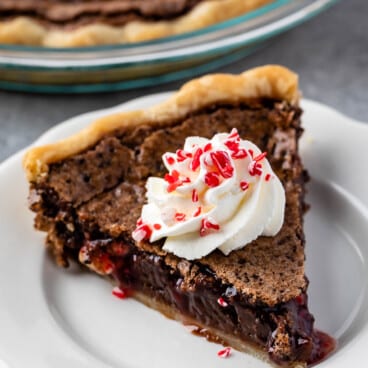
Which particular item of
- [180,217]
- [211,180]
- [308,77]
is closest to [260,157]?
[211,180]

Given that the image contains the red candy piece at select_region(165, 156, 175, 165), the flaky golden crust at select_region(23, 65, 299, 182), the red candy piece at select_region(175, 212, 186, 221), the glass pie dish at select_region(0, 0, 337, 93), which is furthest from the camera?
the glass pie dish at select_region(0, 0, 337, 93)

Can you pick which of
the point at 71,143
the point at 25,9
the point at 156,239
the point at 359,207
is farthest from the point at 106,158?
the point at 25,9

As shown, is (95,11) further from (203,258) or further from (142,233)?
(203,258)

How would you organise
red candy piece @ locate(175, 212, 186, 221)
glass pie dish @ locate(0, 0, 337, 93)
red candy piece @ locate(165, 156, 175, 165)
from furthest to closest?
1. glass pie dish @ locate(0, 0, 337, 93)
2. red candy piece @ locate(165, 156, 175, 165)
3. red candy piece @ locate(175, 212, 186, 221)

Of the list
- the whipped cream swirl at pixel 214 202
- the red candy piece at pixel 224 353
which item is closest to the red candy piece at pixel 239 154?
the whipped cream swirl at pixel 214 202

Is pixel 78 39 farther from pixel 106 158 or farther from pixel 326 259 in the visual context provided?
pixel 326 259

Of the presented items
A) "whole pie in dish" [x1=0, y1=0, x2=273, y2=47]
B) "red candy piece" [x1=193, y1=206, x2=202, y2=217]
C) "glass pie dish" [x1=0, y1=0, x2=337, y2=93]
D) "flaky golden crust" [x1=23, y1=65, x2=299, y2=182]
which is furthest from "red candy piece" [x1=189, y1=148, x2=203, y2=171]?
"whole pie in dish" [x1=0, y1=0, x2=273, y2=47]

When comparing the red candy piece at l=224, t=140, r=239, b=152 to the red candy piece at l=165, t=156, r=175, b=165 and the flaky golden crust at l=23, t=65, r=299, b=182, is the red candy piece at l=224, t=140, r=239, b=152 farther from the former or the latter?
the flaky golden crust at l=23, t=65, r=299, b=182

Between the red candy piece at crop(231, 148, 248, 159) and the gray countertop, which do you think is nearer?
the red candy piece at crop(231, 148, 248, 159)
